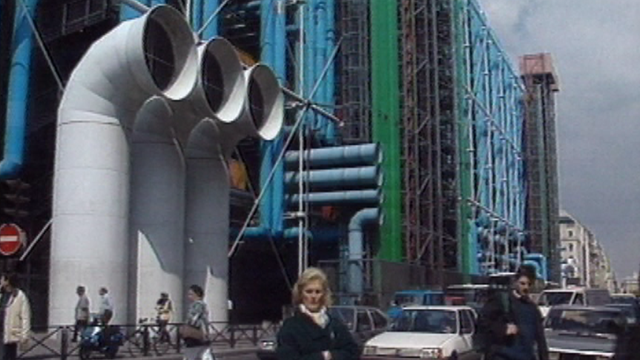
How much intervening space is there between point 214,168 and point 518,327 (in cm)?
2189

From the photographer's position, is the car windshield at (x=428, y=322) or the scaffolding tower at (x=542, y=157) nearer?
the car windshield at (x=428, y=322)

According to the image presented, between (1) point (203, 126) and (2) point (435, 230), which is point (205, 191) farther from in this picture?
(2) point (435, 230)

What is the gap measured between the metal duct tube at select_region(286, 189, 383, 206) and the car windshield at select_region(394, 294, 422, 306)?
10.2 metres

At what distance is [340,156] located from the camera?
4281 cm

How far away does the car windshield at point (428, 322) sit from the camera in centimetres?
1745

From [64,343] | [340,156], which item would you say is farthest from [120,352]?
[340,156]

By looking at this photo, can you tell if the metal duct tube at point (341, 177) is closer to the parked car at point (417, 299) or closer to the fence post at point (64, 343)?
the parked car at point (417, 299)

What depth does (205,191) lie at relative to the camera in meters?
29.9

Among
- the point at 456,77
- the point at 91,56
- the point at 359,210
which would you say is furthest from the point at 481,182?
the point at 91,56

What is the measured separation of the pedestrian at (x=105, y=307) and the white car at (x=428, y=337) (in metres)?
7.81

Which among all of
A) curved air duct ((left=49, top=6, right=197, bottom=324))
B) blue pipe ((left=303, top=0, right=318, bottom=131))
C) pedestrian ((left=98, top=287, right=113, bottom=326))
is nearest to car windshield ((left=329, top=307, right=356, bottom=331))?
pedestrian ((left=98, top=287, right=113, bottom=326))

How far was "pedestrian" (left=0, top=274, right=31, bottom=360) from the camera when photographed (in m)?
12.5

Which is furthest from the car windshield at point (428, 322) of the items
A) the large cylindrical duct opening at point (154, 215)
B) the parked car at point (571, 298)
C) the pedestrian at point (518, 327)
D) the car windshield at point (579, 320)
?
the parked car at point (571, 298)

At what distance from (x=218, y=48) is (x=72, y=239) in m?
8.24
